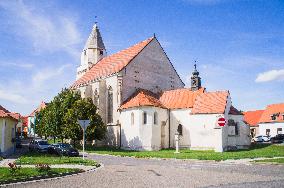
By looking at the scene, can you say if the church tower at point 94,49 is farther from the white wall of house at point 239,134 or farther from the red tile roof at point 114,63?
the white wall of house at point 239,134

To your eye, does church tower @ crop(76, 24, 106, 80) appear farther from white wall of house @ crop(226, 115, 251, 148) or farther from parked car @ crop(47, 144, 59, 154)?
white wall of house @ crop(226, 115, 251, 148)

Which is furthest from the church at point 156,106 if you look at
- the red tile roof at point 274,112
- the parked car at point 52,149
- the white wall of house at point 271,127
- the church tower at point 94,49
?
the white wall of house at point 271,127

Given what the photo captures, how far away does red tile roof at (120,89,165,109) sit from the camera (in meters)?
41.4

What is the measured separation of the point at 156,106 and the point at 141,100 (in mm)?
2193

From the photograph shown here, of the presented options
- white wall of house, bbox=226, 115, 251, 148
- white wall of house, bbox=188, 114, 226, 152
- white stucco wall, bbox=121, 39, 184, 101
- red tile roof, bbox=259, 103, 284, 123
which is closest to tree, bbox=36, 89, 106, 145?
Result: white stucco wall, bbox=121, 39, 184, 101

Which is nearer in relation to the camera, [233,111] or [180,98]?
[233,111]

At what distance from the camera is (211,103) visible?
3991cm

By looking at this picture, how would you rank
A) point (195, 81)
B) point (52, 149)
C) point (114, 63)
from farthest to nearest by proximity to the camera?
1. point (114, 63)
2. point (195, 81)
3. point (52, 149)

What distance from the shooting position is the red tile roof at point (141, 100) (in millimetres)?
41438

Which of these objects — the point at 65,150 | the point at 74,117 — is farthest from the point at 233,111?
the point at 65,150

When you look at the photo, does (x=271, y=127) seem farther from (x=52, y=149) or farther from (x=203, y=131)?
(x=52, y=149)

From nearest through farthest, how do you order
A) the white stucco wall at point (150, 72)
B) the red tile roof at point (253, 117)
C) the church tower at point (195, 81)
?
the church tower at point (195, 81) < the white stucco wall at point (150, 72) < the red tile roof at point (253, 117)

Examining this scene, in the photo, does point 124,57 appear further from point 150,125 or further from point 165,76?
point 150,125

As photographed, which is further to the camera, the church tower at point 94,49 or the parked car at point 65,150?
the church tower at point 94,49
